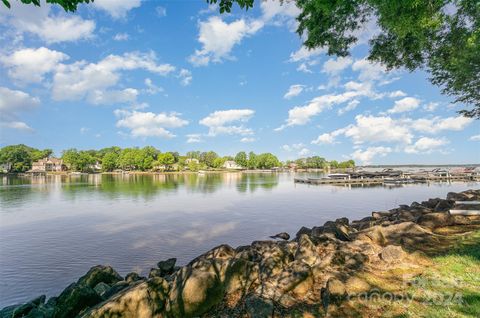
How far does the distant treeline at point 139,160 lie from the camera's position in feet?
391

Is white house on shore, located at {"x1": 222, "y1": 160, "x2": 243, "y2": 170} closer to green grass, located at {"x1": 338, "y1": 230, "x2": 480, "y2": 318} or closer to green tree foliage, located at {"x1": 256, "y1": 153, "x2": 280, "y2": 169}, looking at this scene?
green tree foliage, located at {"x1": 256, "y1": 153, "x2": 280, "y2": 169}

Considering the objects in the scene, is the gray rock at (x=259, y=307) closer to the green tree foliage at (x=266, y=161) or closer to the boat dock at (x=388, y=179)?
the boat dock at (x=388, y=179)

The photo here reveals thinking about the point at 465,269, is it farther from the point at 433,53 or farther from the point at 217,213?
the point at 217,213

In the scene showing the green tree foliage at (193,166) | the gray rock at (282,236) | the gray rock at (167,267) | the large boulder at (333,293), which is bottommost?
the gray rock at (282,236)

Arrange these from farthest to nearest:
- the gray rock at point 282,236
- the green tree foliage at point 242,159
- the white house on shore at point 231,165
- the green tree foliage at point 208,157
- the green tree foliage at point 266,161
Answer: the white house on shore at point 231,165, the green tree foliage at point 208,157, the green tree foliage at point 266,161, the green tree foliage at point 242,159, the gray rock at point 282,236

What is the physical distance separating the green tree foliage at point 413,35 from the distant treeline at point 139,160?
142 metres

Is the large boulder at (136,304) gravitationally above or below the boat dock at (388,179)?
above

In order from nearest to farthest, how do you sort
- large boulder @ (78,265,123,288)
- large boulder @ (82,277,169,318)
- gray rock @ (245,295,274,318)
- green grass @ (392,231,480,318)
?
green grass @ (392,231,480,318), gray rock @ (245,295,274,318), large boulder @ (82,277,169,318), large boulder @ (78,265,123,288)

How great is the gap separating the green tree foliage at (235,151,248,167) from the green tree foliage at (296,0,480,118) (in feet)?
510

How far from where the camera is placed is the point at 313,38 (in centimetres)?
1267

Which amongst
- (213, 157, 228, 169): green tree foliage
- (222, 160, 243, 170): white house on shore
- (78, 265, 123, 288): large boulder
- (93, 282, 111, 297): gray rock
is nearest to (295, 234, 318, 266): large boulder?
(93, 282, 111, 297): gray rock

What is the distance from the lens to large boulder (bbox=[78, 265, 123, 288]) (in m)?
8.31

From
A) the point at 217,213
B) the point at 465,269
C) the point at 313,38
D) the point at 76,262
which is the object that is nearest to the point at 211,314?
the point at 465,269

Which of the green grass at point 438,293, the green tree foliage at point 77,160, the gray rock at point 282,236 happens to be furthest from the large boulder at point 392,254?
the green tree foliage at point 77,160
